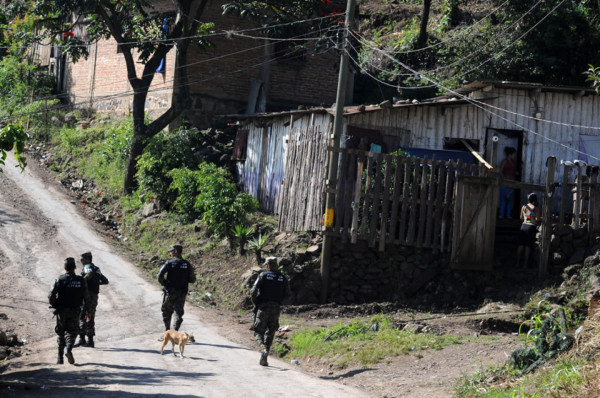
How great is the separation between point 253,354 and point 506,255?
674 cm

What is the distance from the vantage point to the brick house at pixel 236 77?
26500 mm

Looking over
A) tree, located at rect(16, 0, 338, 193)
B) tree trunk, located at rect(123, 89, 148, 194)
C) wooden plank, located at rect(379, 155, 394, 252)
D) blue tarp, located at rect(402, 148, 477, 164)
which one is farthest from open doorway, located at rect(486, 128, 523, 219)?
tree trunk, located at rect(123, 89, 148, 194)

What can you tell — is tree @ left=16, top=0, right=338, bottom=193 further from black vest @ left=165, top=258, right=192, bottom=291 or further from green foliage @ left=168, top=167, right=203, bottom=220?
black vest @ left=165, top=258, right=192, bottom=291

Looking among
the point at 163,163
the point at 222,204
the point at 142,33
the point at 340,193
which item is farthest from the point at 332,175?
the point at 142,33

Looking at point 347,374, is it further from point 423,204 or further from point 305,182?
point 305,182

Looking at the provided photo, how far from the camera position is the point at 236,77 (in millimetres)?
27344

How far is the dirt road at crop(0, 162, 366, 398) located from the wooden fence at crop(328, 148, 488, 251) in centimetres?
381

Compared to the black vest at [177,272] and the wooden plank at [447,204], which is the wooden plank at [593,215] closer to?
the wooden plank at [447,204]

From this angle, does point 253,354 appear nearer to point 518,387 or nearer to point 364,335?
point 364,335

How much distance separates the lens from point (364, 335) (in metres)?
13.2

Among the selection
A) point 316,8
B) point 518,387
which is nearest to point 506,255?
point 518,387

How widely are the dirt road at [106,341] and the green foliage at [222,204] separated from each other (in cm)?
231

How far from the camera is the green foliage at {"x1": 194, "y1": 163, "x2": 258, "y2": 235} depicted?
752 inches

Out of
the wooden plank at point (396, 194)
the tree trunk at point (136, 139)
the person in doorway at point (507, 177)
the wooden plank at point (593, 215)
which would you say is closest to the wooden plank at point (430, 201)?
the wooden plank at point (396, 194)
